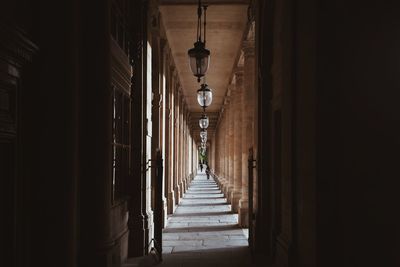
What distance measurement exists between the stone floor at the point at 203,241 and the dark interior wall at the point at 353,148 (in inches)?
141

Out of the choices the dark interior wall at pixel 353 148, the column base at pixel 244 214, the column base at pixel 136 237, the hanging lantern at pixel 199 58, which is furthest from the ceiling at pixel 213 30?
the dark interior wall at pixel 353 148

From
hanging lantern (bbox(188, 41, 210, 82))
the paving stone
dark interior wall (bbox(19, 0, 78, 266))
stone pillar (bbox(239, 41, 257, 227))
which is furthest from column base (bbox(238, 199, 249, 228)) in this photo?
dark interior wall (bbox(19, 0, 78, 266))

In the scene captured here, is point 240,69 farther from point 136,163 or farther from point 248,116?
point 136,163

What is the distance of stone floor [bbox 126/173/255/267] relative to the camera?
8.18 meters

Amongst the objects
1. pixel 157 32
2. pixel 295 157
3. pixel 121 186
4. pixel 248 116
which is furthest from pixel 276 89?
pixel 248 116

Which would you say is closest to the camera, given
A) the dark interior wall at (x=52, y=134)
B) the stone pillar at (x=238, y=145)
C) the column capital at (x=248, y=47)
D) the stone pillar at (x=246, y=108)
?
the dark interior wall at (x=52, y=134)

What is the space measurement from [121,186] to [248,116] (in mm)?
6941

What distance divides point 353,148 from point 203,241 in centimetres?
619

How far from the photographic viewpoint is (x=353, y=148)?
461 centimetres

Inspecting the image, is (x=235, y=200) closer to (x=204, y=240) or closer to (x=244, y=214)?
(x=244, y=214)

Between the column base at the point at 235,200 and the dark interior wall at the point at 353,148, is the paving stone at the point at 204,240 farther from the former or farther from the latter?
the dark interior wall at the point at 353,148

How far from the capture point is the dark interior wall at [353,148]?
4.57 m

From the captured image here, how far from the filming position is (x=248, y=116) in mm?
13961

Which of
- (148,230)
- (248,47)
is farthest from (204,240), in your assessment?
(248,47)
